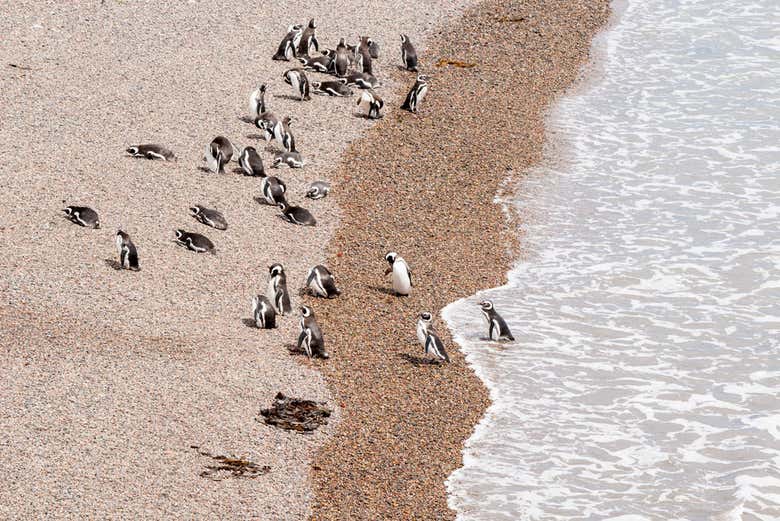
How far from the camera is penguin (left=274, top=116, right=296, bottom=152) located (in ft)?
66.5

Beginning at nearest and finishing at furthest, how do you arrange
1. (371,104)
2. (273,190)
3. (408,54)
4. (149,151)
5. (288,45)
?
(273,190) → (149,151) → (371,104) → (288,45) → (408,54)

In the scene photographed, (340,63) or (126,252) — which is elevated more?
(340,63)

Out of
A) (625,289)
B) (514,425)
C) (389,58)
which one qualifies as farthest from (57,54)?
(514,425)

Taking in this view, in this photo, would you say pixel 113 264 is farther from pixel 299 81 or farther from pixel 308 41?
pixel 308 41

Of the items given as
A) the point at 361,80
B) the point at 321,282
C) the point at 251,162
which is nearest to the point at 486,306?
the point at 321,282

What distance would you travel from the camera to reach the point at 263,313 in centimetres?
1455

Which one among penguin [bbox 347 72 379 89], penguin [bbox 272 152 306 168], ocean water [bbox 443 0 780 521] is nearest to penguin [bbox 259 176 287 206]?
penguin [bbox 272 152 306 168]

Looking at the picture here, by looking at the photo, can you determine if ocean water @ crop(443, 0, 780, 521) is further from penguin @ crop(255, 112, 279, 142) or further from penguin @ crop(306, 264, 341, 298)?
penguin @ crop(255, 112, 279, 142)

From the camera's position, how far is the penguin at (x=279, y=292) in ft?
49.4

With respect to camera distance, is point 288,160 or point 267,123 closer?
point 288,160

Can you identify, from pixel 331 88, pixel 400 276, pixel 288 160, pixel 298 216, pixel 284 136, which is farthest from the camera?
pixel 331 88

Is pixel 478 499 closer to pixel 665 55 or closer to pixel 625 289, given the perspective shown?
pixel 625 289

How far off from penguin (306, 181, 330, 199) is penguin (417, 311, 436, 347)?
14.8 feet

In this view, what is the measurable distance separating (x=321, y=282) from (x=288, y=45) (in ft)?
33.1
